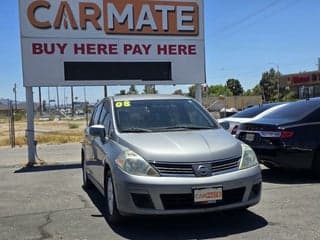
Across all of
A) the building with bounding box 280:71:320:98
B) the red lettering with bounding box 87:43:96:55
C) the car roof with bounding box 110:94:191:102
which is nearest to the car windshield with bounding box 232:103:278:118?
the red lettering with bounding box 87:43:96:55

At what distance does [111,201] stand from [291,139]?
4.22 m

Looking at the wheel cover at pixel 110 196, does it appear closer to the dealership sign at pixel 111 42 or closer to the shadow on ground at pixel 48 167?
the shadow on ground at pixel 48 167

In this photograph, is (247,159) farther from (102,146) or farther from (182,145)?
(102,146)

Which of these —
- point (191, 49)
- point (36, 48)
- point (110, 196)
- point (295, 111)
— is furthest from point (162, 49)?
point (110, 196)

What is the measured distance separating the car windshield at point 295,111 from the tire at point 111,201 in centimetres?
442

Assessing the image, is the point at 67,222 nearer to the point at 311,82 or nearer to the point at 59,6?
the point at 59,6

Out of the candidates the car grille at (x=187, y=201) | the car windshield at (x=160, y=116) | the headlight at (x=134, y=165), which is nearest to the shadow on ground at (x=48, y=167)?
the car windshield at (x=160, y=116)

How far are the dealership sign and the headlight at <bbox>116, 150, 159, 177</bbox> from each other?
8.26 m

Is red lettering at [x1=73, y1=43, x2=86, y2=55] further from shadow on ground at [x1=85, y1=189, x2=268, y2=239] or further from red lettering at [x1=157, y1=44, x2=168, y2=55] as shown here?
shadow on ground at [x1=85, y1=189, x2=268, y2=239]

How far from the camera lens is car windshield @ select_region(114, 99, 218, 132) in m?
7.38

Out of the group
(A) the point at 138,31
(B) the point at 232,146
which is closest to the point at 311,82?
(A) the point at 138,31

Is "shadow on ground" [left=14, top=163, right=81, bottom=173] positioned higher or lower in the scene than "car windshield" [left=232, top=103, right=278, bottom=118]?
lower

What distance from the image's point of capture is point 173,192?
6.01 metres

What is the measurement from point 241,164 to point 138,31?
8954 mm
